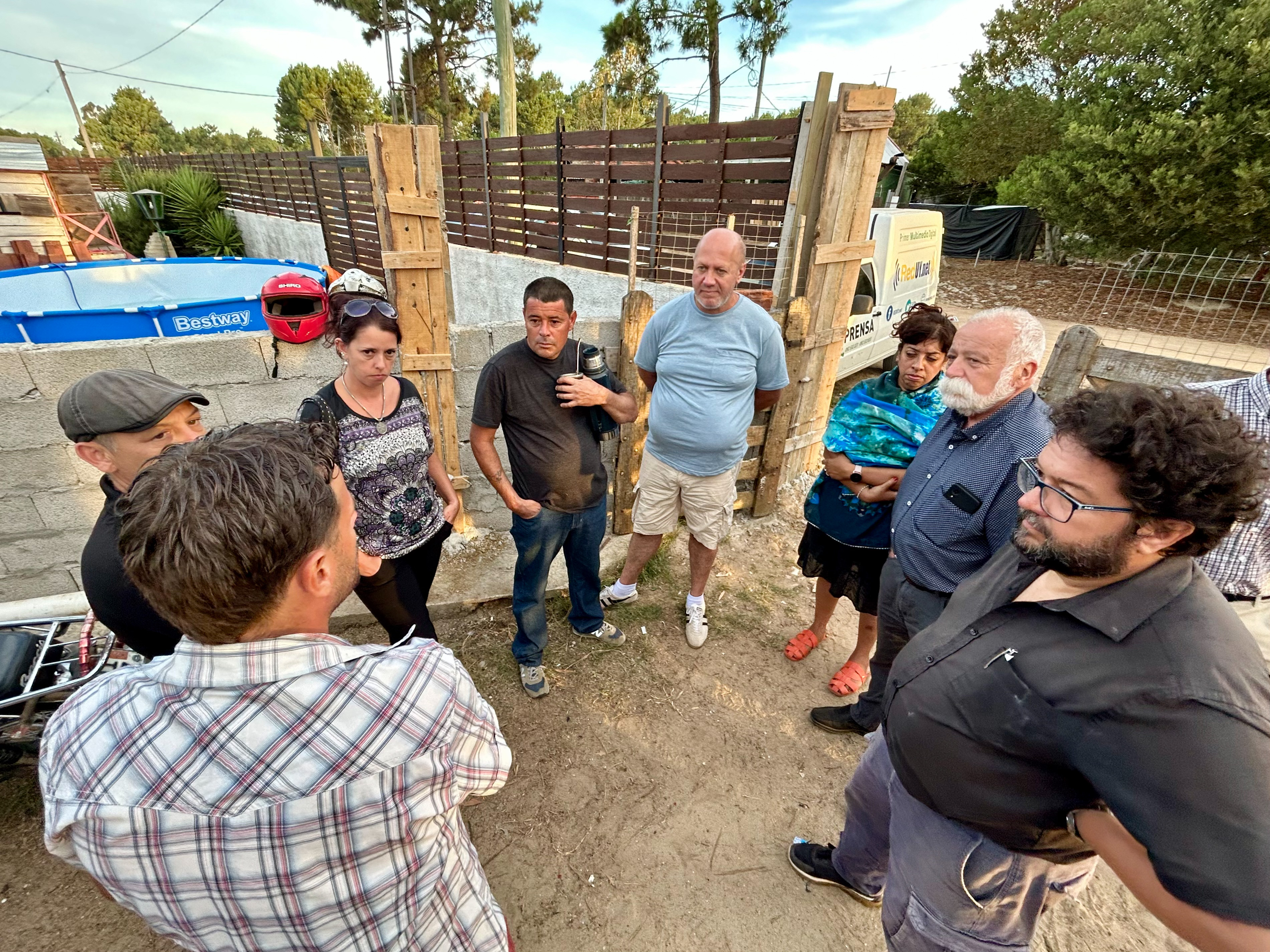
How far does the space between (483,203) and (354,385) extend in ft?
27.7

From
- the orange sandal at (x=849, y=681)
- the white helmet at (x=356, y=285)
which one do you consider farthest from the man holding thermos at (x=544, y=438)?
the orange sandal at (x=849, y=681)

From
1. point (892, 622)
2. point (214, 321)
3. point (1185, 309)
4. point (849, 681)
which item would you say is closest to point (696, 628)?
point (849, 681)

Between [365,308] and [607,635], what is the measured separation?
7.08 feet

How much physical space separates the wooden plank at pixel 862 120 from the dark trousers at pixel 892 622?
2.97 m

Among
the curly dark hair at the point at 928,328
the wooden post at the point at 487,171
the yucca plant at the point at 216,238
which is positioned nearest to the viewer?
the curly dark hair at the point at 928,328

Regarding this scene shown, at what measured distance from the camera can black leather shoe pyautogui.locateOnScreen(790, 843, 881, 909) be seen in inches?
83.2

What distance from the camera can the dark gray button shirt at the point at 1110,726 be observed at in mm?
915

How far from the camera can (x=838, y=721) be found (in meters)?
2.79

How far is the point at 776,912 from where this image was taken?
209 centimetres

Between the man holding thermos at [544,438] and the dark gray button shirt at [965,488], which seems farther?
the man holding thermos at [544,438]

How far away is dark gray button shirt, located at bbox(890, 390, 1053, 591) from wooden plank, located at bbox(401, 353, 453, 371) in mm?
2529

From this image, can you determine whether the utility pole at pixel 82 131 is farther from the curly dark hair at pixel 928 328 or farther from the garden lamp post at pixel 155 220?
the curly dark hair at pixel 928 328

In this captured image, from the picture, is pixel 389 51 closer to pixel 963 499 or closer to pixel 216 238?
pixel 216 238

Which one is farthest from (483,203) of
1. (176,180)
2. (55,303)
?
(176,180)
